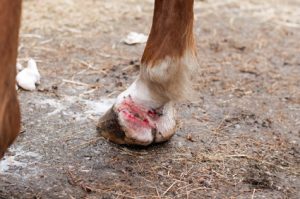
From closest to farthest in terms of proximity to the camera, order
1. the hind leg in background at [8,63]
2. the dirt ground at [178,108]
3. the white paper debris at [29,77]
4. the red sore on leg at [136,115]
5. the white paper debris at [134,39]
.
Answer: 1. the hind leg in background at [8,63]
2. the dirt ground at [178,108]
3. the red sore on leg at [136,115]
4. the white paper debris at [29,77]
5. the white paper debris at [134,39]

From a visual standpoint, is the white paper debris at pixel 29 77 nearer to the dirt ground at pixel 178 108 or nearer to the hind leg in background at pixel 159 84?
the dirt ground at pixel 178 108

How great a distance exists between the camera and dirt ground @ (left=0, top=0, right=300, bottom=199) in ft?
7.20

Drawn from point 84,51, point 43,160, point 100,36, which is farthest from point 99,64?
point 43,160

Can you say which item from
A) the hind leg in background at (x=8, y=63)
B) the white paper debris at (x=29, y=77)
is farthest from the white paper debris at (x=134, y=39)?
the hind leg in background at (x=8, y=63)

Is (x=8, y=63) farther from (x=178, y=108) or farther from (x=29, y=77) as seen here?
(x=29, y=77)

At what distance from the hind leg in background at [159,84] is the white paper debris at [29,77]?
682 millimetres

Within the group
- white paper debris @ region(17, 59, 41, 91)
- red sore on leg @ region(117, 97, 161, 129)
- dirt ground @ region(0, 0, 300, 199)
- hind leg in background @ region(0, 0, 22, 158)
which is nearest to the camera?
hind leg in background @ region(0, 0, 22, 158)

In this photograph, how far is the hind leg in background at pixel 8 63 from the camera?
4.96 feet

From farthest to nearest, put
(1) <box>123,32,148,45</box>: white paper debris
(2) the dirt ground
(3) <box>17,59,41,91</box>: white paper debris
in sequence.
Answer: (1) <box>123,32,148,45</box>: white paper debris
(3) <box>17,59,41,91</box>: white paper debris
(2) the dirt ground

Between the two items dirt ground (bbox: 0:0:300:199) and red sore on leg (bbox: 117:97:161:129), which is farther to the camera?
red sore on leg (bbox: 117:97:161:129)

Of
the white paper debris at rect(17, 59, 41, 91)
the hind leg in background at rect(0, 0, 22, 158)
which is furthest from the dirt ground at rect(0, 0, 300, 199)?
the hind leg in background at rect(0, 0, 22, 158)

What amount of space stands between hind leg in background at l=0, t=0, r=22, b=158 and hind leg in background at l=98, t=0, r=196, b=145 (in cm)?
81

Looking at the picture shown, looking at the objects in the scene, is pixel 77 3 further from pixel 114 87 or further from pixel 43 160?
pixel 43 160

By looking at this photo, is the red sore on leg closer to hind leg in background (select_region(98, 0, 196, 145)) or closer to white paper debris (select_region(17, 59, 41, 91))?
hind leg in background (select_region(98, 0, 196, 145))
